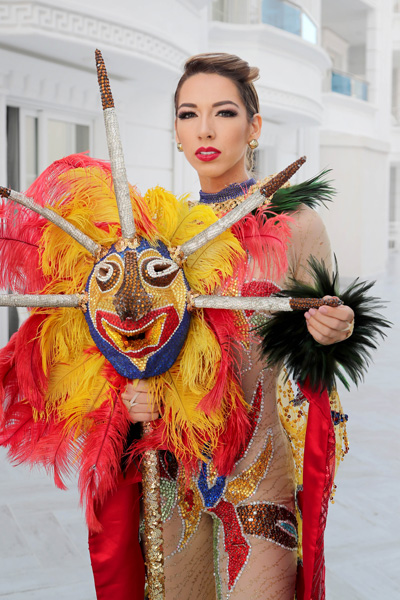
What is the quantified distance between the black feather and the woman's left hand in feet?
0.14

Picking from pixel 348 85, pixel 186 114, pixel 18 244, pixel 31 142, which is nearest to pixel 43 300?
pixel 18 244

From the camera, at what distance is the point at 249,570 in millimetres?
1509

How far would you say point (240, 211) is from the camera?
1.23 metres

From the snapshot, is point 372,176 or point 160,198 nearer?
point 160,198

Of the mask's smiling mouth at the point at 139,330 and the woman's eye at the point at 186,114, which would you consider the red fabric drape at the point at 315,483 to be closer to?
the mask's smiling mouth at the point at 139,330

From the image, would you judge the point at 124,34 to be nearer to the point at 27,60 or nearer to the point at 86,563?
the point at 27,60

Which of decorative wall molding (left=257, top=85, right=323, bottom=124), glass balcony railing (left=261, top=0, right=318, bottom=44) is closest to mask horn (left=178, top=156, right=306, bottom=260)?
decorative wall molding (left=257, top=85, right=323, bottom=124)

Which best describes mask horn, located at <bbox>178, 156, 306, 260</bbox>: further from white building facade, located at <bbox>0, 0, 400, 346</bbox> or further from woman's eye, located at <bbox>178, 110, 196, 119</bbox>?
white building facade, located at <bbox>0, 0, 400, 346</bbox>

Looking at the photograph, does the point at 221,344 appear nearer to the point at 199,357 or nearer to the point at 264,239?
the point at 199,357

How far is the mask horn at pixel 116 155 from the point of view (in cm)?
122

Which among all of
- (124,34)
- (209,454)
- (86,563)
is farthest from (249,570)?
(124,34)

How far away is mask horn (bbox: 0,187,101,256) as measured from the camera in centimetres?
127

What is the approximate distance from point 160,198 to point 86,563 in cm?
221

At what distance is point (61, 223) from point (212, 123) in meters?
0.48
